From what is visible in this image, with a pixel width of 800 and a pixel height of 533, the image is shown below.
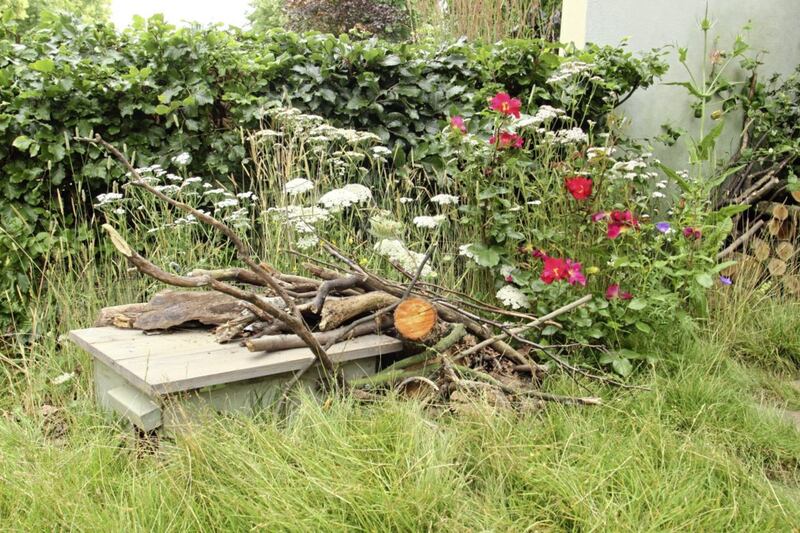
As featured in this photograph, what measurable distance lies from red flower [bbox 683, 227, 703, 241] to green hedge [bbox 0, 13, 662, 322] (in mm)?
1049

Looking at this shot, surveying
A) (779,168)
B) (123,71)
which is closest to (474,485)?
(123,71)

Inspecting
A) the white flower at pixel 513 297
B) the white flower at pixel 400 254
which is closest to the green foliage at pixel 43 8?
the white flower at pixel 400 254

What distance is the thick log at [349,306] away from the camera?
88.7 inches

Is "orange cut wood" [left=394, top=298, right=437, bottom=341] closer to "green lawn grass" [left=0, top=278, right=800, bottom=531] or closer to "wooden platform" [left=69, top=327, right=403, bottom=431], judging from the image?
"wooden platform" [left=69, top=327, right=403, bottom=431]

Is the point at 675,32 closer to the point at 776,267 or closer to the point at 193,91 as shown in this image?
the point at 776,267

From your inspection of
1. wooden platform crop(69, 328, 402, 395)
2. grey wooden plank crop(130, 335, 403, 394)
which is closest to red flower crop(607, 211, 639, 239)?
wooden platform crop(69, 328, 402, 395)

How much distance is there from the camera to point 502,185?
2.88 meters

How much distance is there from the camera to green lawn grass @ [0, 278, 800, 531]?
1.48m

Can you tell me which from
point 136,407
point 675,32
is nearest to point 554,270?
point 136,407

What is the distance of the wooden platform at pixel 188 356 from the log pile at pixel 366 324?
0.05 metres

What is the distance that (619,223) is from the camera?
263 cm

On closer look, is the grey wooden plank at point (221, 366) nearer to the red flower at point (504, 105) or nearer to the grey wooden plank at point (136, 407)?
the grey wooden plank at point (136, 407)

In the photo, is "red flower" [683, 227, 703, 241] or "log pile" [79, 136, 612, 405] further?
"red flower" [683, 227, 703, 241]

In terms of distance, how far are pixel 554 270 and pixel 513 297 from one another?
23 cm
